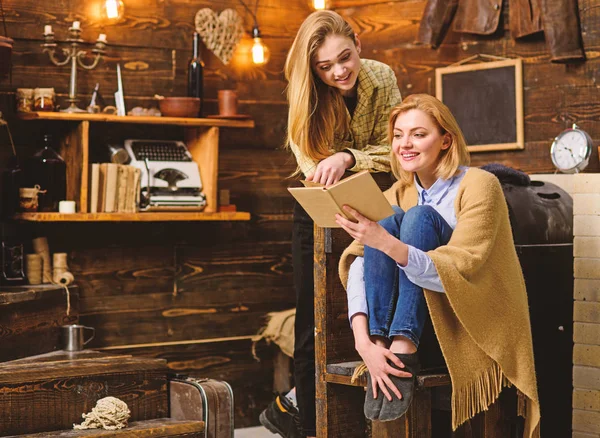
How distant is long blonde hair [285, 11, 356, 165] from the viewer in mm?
3055

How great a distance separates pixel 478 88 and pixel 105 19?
1.92 m

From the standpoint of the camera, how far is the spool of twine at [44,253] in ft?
14.2

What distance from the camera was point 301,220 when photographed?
338cm

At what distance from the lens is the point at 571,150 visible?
4.04 metres

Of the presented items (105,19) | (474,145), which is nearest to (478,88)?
(474,145)

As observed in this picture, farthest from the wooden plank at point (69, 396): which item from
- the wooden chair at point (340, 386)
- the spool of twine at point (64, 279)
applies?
the wooden chair at point (340, 386)

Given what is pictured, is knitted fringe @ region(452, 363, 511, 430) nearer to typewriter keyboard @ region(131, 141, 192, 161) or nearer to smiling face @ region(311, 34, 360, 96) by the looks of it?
smiling face @ region(311, 34, 360, 96)

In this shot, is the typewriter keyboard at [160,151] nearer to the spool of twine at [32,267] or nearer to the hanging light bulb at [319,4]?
the spool of twine at [32,267]

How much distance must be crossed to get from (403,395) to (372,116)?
3.58ft

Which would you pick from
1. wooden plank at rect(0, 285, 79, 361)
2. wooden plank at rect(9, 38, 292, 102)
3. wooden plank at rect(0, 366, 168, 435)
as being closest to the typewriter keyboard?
wooden plank at rect(9, 38, 292, 102)

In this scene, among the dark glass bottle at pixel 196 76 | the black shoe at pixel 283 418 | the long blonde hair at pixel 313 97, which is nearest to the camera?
the long blonde hair at pixel 313 97

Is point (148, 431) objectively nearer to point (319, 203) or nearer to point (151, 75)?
point (319, 203)

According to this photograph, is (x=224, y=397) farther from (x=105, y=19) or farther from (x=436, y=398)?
(x=105, y=19)

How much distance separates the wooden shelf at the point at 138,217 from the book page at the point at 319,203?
181cm
